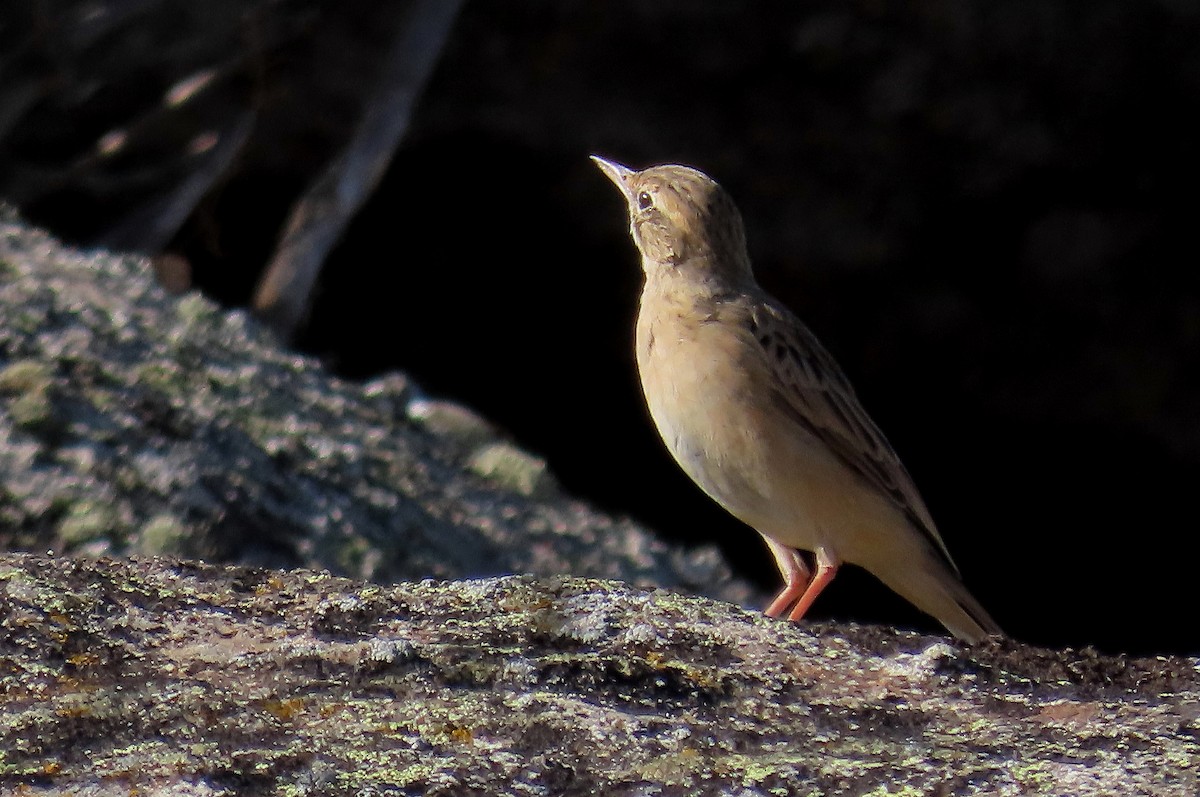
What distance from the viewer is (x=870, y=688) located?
3.09 m

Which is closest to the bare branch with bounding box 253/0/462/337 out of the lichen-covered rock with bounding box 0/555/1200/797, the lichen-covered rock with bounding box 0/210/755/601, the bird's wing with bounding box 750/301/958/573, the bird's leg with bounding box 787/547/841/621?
the lichen-covered rock with bounding box 0/210/755/601

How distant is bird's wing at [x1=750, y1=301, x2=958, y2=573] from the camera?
588 centimetres

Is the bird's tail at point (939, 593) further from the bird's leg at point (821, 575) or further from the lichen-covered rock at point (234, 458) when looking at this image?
the lichen-covered rock at point (234, 458)

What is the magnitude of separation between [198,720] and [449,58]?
6.87 meters

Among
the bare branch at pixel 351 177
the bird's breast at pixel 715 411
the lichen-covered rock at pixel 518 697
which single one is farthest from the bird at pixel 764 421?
the bare branch at pixel 351 177

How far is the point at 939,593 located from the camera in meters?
6.02

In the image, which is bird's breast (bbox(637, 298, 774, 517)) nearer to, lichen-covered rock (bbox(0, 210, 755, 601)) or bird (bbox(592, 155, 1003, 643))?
bird (bbox(592, 155, 1003, 643))

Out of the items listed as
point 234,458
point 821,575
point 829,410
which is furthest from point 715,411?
point 234,458

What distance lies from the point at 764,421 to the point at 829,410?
15.6 inches

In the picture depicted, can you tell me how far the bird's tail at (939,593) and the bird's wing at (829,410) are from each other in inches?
2.8

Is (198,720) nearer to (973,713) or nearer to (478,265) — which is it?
(973,713)

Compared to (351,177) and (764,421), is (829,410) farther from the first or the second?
(351,177)

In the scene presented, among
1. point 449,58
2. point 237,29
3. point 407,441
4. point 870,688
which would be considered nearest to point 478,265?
point 449,58

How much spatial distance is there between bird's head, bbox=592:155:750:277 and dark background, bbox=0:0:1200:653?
8.15 ft
